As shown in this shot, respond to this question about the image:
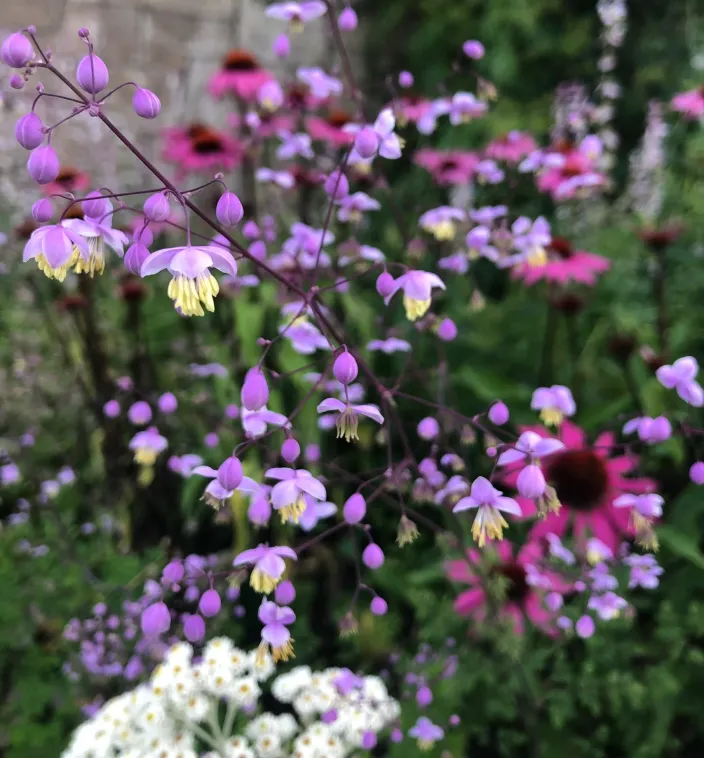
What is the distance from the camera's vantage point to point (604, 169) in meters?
2.40

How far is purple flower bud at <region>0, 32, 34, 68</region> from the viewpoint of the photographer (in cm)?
37

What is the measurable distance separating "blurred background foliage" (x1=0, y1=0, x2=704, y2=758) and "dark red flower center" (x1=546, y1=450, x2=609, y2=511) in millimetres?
160

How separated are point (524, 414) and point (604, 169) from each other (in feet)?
5.07

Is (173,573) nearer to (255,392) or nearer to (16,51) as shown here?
(255,392)

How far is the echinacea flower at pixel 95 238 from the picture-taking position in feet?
1.36

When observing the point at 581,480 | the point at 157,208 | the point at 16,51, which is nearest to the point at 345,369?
the point at 157,208

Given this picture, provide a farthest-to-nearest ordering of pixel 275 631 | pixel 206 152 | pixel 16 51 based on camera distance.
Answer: pixel 206 152 → pixel 275 631 → pixel 16 51

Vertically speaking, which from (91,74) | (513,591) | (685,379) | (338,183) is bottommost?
(513,591)

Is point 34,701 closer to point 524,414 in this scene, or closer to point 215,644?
point 215,644

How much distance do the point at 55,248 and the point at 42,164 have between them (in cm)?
5

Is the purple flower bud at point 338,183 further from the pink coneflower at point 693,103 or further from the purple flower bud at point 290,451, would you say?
the pink coneflower at point 693,103

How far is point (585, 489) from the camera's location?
96 cm

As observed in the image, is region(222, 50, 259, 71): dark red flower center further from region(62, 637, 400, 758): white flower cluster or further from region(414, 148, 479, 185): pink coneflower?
region(62, 637, 400, 758): white flower cluster

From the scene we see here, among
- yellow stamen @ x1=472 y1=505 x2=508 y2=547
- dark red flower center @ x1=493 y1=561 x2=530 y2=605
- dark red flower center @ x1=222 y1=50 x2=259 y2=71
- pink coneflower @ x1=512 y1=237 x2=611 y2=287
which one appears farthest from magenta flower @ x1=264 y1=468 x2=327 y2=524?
dark red flower center @ x1=222 y1=50 x2=259 y2=71
